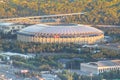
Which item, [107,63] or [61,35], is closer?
[107,63]

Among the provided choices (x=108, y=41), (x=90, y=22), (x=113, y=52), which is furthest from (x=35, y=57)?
(x=90, y=22)

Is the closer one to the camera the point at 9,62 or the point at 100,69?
the point at 100,69

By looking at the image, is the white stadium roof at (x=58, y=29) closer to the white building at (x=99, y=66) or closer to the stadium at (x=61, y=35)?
the stadium at (x=61, y=35)

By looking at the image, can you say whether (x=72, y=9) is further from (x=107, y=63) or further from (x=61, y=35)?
(x=107, y=63)

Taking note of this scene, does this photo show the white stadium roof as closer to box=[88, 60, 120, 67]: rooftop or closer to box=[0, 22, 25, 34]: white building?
box=[0, 22, 25, 34]: white building

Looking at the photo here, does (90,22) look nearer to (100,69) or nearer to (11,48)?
(11,48)

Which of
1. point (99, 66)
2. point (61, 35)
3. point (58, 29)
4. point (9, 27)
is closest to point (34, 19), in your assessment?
point (9, 27)
